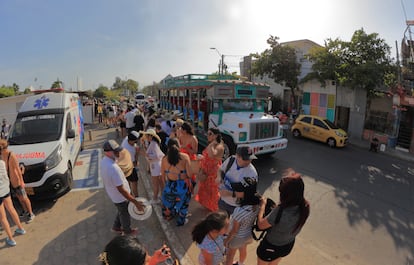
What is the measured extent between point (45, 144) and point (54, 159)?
58 centimetres

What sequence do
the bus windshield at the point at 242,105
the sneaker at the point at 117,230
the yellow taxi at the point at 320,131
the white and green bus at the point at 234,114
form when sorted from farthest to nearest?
1. the yellow taxi at the point at 320,131
2. the bus windshield at the point at 242,105
3. the white and green bus at the point at 234,114
4. the sneaker at the point at 117,230

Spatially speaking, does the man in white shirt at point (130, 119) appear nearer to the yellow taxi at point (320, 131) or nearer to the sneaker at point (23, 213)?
the sneaker at point (23, 213)

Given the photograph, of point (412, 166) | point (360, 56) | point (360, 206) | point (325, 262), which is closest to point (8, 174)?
point (325, 262)

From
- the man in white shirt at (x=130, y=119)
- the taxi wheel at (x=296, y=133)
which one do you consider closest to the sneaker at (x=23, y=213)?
the man in white shirt at (x=130, y=119)

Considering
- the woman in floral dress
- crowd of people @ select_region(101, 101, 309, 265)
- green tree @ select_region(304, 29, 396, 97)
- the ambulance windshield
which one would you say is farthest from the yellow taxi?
the ambulance windshield

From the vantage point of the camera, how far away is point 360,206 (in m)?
5.93

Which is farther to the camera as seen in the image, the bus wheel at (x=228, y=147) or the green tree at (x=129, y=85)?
the green tree at (x=129, y=85)

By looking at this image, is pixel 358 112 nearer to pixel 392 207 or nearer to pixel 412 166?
pixel 412 166

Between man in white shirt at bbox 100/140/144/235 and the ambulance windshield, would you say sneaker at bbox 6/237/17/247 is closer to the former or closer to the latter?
man in white shirt at bbox 100/140/144/235

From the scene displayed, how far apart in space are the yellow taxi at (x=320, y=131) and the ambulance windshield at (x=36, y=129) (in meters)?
11.4

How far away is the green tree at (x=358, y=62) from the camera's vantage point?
42.8 feet

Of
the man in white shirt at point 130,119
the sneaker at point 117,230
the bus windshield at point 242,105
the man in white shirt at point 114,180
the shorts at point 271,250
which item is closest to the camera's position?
the shorts at point 271,250

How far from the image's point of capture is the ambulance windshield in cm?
598

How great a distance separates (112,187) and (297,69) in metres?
17.6
